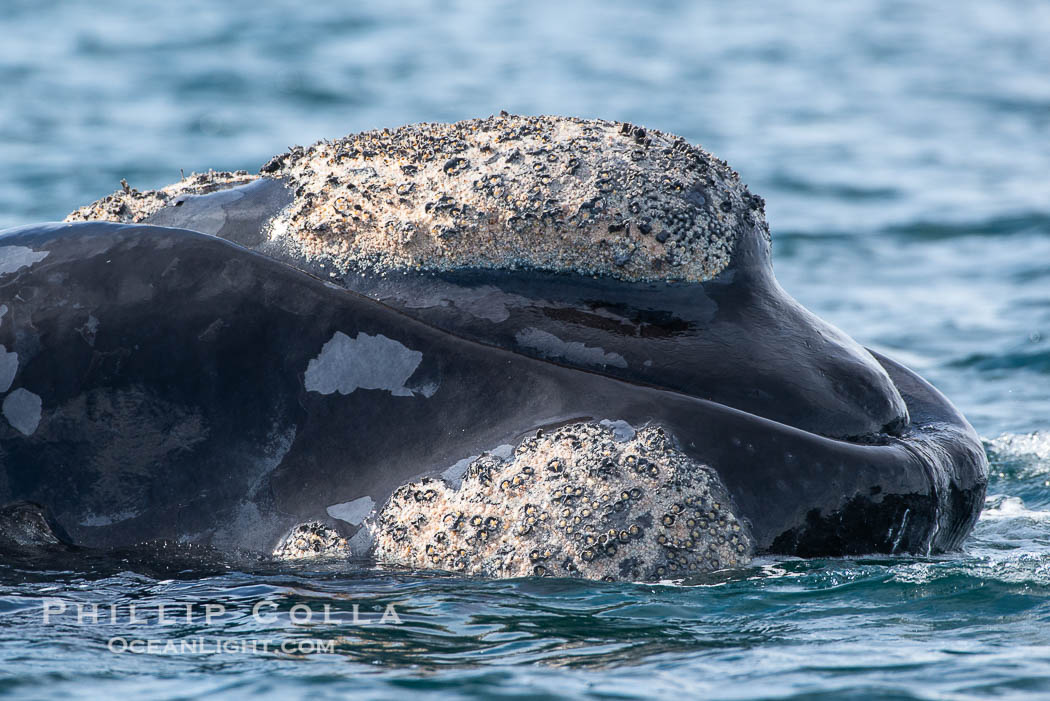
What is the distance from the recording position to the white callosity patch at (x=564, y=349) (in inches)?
182

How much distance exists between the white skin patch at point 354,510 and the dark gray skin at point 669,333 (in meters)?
0.64

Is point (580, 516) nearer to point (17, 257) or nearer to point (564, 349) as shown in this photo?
point (564, 349)

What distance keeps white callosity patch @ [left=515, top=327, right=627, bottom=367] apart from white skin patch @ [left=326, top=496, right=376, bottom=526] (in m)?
0.73

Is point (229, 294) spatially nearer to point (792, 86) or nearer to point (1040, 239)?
point (1040, 239)

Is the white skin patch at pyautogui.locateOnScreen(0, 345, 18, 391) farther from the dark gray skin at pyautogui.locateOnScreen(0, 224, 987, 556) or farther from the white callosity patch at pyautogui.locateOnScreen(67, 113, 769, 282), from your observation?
the white callosity patch at pyautogui.locateOnScreen(67, 113, 769, 282)

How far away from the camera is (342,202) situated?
15.8 ft

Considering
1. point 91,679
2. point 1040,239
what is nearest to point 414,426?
point 91,679

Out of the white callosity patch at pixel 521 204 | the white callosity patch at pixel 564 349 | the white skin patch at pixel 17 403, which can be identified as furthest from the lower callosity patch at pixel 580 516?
the white skin patch at pixel 17 403

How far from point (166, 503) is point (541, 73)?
52.7 feet

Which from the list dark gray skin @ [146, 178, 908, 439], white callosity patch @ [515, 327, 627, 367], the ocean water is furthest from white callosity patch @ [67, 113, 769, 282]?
the ocean water

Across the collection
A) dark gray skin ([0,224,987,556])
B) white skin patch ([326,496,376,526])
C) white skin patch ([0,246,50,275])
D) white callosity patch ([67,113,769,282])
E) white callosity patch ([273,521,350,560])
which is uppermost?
white callosity patch ([67,113,769,282])

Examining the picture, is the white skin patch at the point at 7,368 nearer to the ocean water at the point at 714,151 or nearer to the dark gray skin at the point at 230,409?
the dark gray skin at the point at 230,409

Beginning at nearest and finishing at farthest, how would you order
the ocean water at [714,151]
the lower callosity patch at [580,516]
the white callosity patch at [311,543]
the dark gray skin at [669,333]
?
the ocean water at [714,151] < the lower callosity patch at [580,516] < the white callosity patch at [311,543] < the dark gray skin at [669,333]

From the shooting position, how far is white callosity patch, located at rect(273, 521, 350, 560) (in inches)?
176
